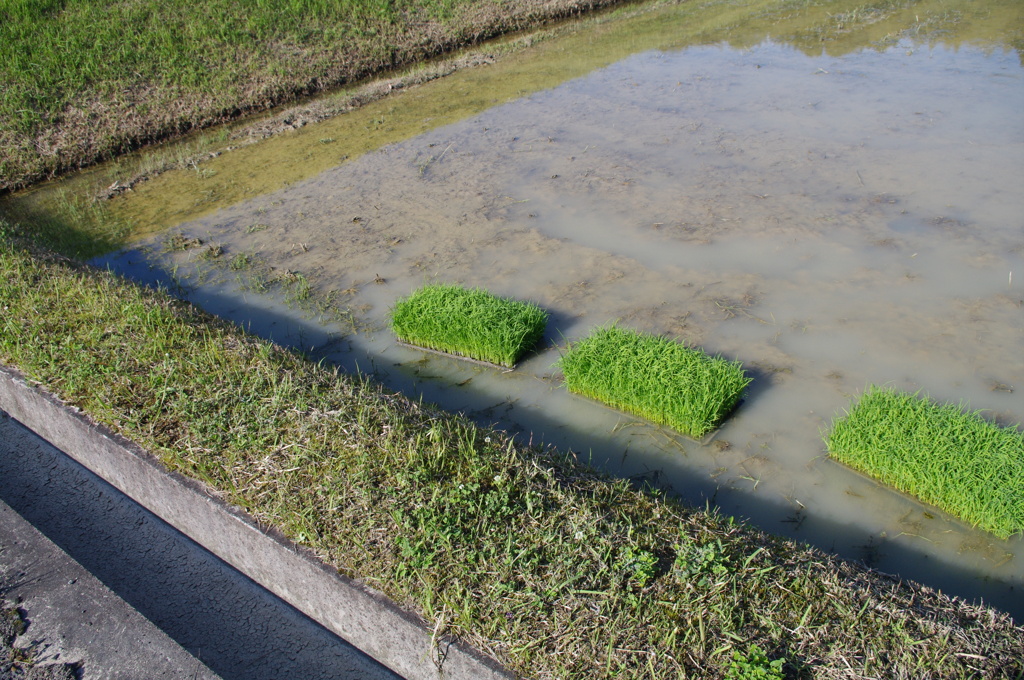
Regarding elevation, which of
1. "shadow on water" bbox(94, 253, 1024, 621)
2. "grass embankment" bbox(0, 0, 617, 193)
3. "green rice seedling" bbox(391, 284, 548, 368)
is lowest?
"shadow on water" bbox(94, 253, 1024, 621)

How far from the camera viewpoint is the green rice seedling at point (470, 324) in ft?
12.5

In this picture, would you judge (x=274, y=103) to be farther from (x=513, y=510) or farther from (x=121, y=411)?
(x=513, y=510)

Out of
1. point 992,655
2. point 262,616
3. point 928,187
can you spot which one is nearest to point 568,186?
point 928,187

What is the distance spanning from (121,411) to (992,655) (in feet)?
9.71

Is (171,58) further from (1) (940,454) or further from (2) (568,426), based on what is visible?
(1) (940,454)

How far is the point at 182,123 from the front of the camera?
26.8 feet

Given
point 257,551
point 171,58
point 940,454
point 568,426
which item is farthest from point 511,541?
point 171,58

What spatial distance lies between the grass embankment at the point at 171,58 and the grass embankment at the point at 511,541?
526 centimetres

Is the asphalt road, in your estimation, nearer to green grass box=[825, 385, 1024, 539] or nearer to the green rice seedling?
the green rice seedling

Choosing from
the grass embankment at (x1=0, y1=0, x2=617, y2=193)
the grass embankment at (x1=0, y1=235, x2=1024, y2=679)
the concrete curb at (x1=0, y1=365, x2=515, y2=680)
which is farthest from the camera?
the grass embankment at (x1=0, y1=0, x2=617, y2=193)

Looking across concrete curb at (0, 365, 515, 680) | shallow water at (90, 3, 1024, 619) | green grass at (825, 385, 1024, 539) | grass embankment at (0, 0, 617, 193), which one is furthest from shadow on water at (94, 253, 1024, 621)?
grass embankment at (0, 0, 617, 193)

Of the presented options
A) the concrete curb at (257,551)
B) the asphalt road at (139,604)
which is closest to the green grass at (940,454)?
the concrete curb at (257,551)

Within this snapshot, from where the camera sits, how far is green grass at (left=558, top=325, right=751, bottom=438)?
3.22 m

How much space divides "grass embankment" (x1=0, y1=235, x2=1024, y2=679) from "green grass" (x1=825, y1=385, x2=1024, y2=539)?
0.66m
